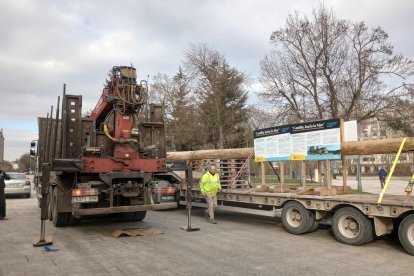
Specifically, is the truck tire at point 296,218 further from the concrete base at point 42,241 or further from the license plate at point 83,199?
the concrete base at point 42,241

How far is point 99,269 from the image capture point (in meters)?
6.68

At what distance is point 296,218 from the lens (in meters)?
10.2

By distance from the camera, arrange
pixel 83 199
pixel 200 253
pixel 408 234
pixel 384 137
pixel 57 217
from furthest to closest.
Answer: pixel 384 137 → pixel 57 217 → pixel 83 199 → pixel 200 253 → pixel 408 234

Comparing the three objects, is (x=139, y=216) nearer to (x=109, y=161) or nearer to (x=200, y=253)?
(x=109, y=161)

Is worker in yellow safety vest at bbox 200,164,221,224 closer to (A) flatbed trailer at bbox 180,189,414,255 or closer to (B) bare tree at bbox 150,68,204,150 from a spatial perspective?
(A) flatbed trailer at bbox 180,189,414,255

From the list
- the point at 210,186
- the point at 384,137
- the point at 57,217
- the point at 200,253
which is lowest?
the point at 200,253

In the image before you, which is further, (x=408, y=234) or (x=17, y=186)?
(x=17, y=186)

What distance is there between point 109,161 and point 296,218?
4820mm

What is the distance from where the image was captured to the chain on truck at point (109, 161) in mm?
9466

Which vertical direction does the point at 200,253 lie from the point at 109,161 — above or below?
below

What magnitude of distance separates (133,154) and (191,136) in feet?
82.0

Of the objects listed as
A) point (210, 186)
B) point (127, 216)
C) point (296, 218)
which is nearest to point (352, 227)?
point (296, 218)

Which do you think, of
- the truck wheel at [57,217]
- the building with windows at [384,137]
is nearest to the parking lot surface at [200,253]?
the truck wheel at [57,217]

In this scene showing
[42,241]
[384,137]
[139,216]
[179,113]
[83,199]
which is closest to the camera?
[42,241]
